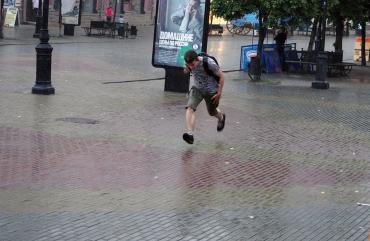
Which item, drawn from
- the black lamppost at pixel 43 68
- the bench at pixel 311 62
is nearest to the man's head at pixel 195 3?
the black lamppost at pixel 43 68

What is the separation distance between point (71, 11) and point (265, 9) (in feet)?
62.0

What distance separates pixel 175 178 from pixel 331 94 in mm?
11204

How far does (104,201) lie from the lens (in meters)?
6.88

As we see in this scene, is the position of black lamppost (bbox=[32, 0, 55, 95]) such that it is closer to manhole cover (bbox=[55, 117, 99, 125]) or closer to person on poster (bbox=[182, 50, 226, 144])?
manhole cover (bbox=[55, 117, 99, 125])

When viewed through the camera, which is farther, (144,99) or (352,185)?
(144,99)

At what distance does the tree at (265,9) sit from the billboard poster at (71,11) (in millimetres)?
16890

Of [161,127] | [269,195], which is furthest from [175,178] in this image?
[161,127]

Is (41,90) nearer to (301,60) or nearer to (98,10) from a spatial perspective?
(301,60)

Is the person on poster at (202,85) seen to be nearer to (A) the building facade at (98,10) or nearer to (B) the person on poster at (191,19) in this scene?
(B) the person on poster at (191,19)

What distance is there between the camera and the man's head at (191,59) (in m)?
9.95

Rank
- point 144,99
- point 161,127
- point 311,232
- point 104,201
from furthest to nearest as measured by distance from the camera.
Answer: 1. point 144,99
2. point 161,127
3. point 104,201
4. point 311,232

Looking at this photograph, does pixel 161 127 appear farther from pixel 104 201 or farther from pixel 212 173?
pixel 104 201

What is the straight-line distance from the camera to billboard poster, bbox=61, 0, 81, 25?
3656 cm

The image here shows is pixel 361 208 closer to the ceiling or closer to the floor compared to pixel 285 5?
closer to the floor
